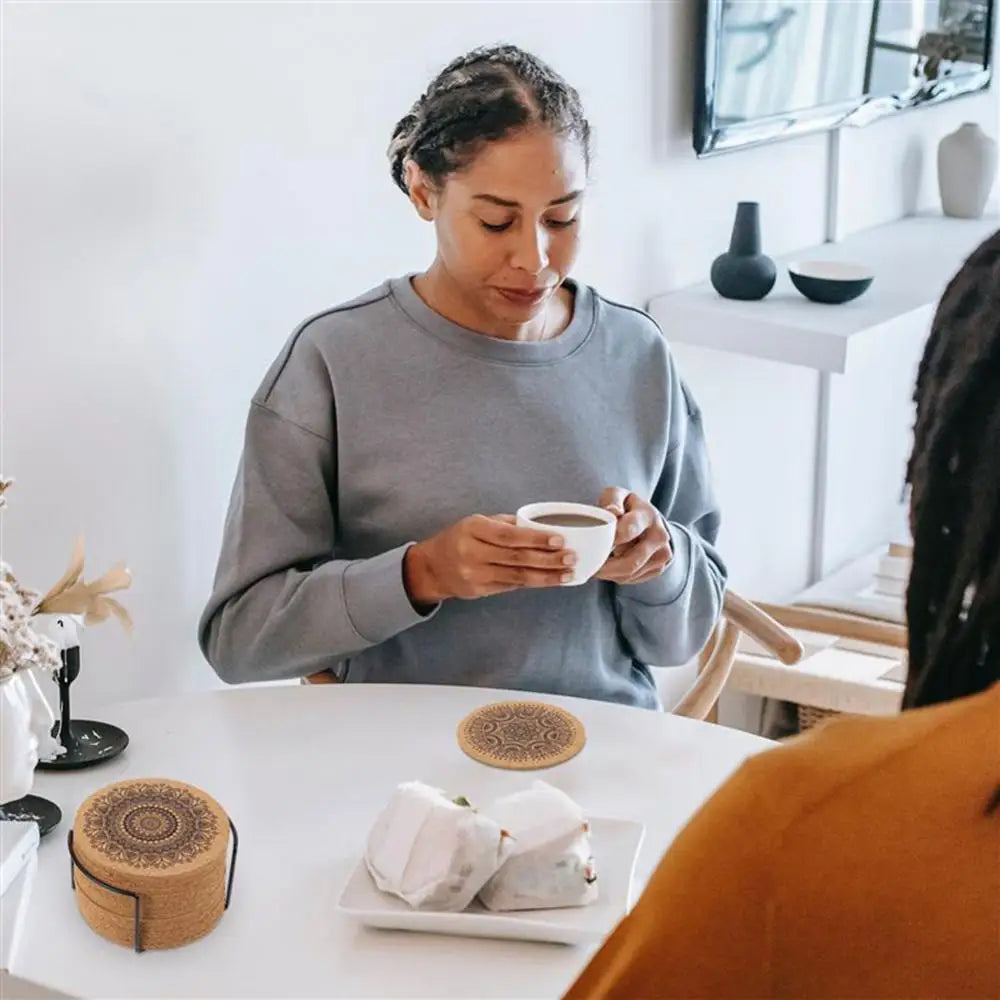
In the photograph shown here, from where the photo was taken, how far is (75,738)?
145 centimetres

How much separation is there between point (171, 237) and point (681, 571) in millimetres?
700

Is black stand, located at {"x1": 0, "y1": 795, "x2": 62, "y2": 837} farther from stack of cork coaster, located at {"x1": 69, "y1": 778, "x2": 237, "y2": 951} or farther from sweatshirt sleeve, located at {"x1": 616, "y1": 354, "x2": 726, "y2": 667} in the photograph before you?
sweatshirt sleeve, located at {"x1": 616, "y1": 354, "x2": 726, "y2": 667}

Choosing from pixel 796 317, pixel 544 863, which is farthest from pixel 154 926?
pixel 796 317

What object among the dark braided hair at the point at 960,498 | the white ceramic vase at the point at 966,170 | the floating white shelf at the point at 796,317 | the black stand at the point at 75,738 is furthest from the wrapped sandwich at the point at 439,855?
the white ceramic vase at the point at 966,170

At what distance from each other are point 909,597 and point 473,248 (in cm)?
97

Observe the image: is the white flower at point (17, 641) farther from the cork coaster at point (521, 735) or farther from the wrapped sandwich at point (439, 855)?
the cork coaster at point (521, 735)

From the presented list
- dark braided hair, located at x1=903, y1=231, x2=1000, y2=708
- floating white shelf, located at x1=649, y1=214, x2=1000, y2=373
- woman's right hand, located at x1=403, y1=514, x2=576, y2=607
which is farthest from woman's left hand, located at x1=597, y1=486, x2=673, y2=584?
floating white shelf, located at x1=649, y1=214, x2=1000, y2=373

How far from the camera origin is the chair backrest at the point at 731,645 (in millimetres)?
1856

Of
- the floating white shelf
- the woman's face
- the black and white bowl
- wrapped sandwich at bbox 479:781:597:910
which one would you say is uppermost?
the woman's face

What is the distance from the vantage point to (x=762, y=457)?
321 cm

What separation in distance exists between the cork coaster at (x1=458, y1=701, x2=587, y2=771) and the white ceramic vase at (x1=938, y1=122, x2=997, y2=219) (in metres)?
2.43

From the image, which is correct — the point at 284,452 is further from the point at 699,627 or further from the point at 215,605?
the point at 699,627

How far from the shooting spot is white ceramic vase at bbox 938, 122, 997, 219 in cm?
353

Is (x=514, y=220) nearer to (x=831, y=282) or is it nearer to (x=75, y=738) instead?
(x=75, y=738)
